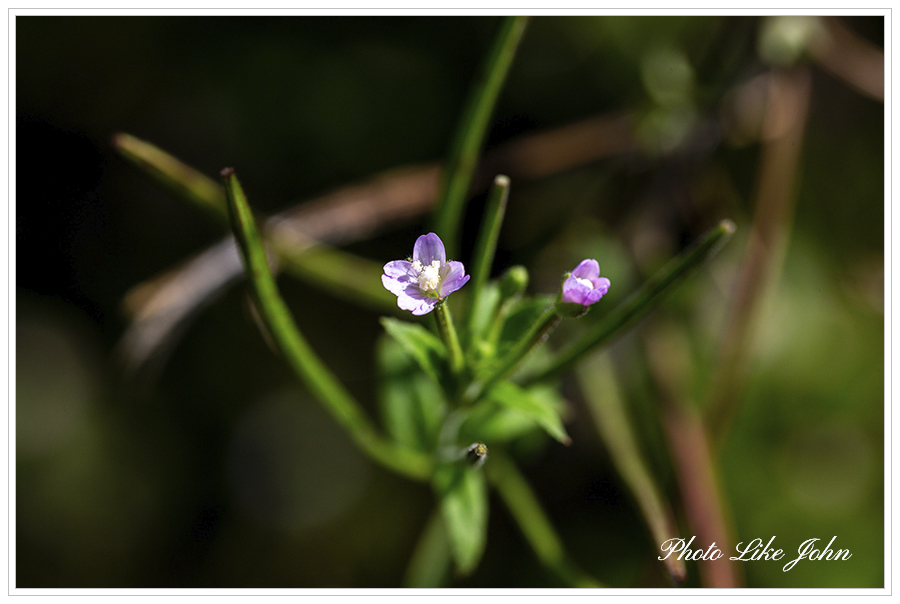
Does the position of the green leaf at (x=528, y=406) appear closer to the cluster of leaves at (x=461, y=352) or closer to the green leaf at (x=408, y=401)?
the cluster of leaves at (x=461, y=352)

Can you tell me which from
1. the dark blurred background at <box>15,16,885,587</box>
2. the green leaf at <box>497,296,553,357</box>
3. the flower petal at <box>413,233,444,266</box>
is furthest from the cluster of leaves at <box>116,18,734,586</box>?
the dark blurred background at <box>15,16,885,587</box>

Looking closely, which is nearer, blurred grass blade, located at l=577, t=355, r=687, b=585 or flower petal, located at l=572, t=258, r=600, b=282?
flower petal, located at l=572, t=258, r=600, b=282

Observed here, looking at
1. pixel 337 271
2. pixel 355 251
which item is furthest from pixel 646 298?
pixel 355 251

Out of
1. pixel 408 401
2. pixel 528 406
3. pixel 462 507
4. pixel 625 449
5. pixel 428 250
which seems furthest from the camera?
pixel 625 449

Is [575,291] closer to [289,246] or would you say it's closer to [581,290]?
[581,290]

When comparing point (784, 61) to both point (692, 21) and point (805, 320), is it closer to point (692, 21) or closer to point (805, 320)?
point (692, 21)

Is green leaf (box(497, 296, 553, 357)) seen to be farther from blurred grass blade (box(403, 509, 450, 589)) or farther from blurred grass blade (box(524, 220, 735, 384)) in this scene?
blurred grass blade (box(403, 509, 450, 589))
